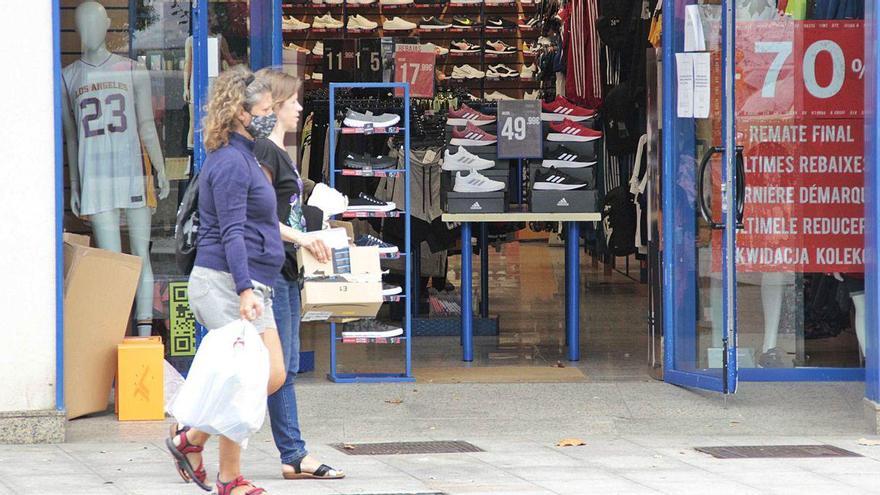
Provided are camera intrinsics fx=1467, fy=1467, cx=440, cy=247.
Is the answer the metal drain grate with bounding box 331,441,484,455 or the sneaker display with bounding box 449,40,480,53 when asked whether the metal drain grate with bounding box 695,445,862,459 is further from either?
the sneaker display with bounding box 449,40,480,53

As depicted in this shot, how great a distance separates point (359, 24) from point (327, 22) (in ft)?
1.48

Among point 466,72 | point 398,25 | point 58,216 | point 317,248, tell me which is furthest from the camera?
point 466,72

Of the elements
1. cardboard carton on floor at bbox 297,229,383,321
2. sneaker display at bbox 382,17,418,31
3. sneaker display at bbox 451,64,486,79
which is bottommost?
cardboard carton on floor at bbox 297,229,383,321

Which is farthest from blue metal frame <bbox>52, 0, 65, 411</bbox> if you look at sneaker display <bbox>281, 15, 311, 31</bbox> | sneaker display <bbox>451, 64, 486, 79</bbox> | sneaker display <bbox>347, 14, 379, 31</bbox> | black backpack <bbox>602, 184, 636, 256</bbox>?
sneaker display <bbox>451, 64, 486, 79</bbox>

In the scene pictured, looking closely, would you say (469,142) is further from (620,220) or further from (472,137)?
(620,220)

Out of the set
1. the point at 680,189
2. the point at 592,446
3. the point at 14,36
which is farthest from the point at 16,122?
the point at 680,189

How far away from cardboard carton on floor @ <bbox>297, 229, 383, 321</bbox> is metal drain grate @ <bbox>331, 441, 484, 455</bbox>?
0.62 meters

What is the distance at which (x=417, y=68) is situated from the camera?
11.6 metres

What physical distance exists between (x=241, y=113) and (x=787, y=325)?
4290 millimetres

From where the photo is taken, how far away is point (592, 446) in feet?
22.7

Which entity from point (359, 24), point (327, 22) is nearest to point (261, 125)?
point (327, 22)

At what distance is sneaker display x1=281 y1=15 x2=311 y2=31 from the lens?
15922mm

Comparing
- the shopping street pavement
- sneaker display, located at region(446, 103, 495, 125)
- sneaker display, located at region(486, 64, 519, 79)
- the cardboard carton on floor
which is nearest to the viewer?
the shopping street pavement

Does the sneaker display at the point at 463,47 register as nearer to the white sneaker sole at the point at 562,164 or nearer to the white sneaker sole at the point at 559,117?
the white sneaker sole at the point at 559,117
